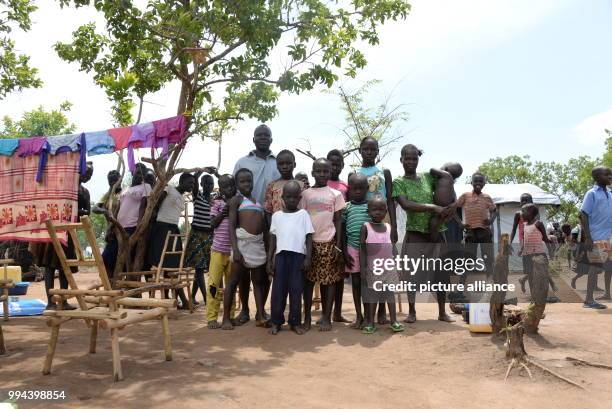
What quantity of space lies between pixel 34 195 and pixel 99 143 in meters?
0.94

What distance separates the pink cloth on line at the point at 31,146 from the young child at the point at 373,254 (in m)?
3.81

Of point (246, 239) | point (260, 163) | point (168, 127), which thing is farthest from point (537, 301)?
point (168, 127)

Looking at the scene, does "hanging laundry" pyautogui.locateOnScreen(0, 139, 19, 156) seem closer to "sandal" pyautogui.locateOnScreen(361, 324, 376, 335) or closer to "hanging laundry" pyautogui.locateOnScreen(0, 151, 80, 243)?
"hanging laundry" pyautogui.locateOnScreen(0, 151, 80, 243)

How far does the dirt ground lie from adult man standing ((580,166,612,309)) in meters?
1.39

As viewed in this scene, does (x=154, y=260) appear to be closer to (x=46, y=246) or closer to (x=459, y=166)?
(x=46, y=246)

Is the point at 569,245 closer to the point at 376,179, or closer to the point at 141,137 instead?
the point at 376,179

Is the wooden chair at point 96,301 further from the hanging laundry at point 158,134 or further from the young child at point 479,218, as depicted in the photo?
the young child at point 479,218

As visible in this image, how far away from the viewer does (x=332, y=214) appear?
16.3 ft

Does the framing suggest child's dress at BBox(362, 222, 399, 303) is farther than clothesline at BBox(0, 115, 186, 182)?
No

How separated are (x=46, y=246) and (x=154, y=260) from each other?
1.32 meters

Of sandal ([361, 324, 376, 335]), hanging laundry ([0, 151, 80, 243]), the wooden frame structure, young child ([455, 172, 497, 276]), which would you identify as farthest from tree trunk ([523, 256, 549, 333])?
hanging laundry ([0, 151, 80, 243])

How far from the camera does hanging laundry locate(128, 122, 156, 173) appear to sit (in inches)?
228

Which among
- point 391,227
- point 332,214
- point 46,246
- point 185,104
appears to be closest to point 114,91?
point 185,104

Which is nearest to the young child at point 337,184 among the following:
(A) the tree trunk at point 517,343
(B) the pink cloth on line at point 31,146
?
(A) the tree trunk at point 517,343
